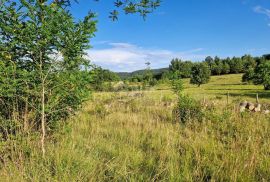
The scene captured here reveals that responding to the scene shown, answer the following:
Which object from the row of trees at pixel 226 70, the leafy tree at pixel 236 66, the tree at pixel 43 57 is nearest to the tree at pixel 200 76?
the row of trees at pixel 226 70

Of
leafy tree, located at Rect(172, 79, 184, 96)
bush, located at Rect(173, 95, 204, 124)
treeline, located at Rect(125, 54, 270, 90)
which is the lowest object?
bush, located at Rect(173, 95, 204, 124)

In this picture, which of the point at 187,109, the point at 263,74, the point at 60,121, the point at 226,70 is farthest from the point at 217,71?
the point at 60,121

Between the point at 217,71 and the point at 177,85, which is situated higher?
the point at 217,71

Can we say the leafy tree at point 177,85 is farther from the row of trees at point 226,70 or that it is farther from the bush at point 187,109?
the bush at point 187,109

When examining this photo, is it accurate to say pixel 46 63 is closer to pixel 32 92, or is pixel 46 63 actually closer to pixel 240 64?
pixel 32 92

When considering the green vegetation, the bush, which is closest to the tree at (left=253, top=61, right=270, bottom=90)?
the bush

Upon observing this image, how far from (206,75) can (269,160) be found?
6222 centimetres

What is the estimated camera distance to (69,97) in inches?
168

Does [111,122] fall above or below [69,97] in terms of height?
below

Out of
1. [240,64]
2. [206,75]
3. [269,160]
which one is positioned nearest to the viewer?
[269,160]

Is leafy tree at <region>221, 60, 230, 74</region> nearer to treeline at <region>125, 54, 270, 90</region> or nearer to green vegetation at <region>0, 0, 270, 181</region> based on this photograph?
treeline at <region>125, 54, 270, 90</region>

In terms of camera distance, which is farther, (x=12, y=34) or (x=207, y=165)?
(x=12, y=34)

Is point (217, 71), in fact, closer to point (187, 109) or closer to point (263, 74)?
point (263, 74)

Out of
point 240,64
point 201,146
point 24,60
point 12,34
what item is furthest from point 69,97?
point 240,64
